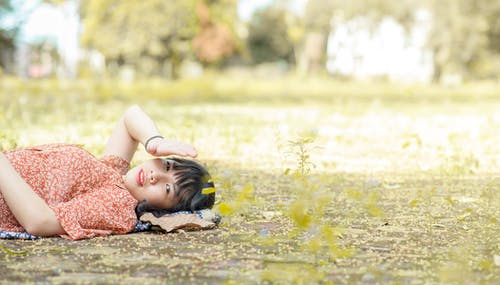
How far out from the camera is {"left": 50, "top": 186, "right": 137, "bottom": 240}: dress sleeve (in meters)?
3.14

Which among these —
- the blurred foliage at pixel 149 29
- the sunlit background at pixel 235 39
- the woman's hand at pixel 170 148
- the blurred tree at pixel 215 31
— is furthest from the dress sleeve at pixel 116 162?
the blurred tree at pixel 215 31

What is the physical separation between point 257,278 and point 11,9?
13.2 meters

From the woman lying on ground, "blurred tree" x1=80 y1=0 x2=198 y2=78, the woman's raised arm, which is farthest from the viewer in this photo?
"blurred tree" x1=80 y1=0 x2=198 y2=78

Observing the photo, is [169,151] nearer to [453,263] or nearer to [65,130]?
[453,263]

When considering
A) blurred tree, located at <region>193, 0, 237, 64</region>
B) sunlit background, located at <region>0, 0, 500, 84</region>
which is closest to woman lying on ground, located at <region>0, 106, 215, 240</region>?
sunlit background, located at <region>0, 0, 500, 84</region>

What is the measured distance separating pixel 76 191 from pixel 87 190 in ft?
0.14

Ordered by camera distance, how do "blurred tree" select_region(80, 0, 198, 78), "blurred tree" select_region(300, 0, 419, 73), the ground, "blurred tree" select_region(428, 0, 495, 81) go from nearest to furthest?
the ground, "blurred tree" select_region(80, 0, 198, 78), "blurred tree" select_region(428, 0, 495, 81), "blurred tree" select_region(300, 0, 419, 73)

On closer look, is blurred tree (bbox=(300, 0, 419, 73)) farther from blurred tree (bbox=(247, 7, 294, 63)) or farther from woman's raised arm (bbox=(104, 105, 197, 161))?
woman's raised arm (bbox=(104, 105, 197, 161))

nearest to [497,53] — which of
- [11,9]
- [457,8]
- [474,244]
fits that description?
[457,8]

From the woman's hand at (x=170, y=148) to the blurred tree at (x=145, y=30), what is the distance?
1845 centimetres

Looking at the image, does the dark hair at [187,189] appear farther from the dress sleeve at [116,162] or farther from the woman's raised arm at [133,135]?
the dress sleeve at [116,162]

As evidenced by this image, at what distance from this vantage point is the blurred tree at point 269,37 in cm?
5631

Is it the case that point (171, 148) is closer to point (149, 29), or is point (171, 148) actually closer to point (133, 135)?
point (133, 135)

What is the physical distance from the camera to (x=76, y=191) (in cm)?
339
